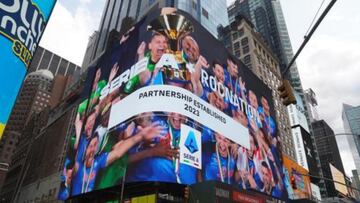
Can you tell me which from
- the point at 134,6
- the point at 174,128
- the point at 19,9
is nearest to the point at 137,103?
the point at 174,128

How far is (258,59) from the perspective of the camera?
87562mm

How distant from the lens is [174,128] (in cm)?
3058

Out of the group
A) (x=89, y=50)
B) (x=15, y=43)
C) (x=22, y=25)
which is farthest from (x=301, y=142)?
(x=89, y=50)

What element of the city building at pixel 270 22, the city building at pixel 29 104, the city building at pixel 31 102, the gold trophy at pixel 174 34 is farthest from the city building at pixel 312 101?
the city building at pixel 29 104

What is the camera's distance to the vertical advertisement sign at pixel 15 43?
7.06 meters

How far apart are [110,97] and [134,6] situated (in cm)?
7593

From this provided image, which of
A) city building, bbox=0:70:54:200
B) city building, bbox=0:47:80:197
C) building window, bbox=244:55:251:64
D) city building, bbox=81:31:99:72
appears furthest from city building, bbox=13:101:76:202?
city building, bbox=0:70:54:200

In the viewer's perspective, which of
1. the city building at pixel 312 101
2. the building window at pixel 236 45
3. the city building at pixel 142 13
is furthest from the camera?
the city building at pixel 312 101

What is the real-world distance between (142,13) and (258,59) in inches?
1592

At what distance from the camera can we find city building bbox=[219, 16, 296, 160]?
82.4 m

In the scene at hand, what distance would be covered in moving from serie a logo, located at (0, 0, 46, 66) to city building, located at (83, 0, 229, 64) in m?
70.4

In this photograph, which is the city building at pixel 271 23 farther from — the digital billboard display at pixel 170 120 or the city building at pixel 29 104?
the city building at pixel 29 104

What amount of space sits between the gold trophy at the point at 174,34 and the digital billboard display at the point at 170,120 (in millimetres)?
134

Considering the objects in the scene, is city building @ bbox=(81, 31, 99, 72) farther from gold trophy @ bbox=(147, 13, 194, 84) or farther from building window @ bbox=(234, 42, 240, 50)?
gold trophy @ bbox=(147, 13, 194, 84)
